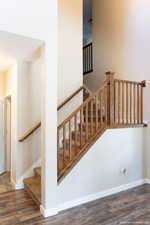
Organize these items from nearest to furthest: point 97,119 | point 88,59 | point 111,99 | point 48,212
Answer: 1. point 48,212
2. point 97,119
3. point 111,99
4. point 88,59

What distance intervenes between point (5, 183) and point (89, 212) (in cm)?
201

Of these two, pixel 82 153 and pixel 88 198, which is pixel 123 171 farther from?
pixel 82 153

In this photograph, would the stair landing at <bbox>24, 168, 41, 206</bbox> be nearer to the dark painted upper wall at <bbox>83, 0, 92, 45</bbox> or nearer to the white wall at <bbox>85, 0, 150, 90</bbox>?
the white wall at <bbox>85, 0, 150, 90</bbox>

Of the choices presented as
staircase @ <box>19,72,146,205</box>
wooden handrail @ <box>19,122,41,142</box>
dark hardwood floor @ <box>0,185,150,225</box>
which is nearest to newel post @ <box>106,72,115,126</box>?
staircase @ <box>19,72,146,205</box>

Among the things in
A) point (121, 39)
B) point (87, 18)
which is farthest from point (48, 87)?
point (87, 18)

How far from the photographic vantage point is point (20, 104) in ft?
11.6

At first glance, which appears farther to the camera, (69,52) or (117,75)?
(117,75)

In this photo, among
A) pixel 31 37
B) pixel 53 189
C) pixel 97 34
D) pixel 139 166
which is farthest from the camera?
pixel 97 34

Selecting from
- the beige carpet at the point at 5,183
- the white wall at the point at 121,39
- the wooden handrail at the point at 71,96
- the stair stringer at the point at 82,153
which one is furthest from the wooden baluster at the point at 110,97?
the beige carpet at the point at 5,183

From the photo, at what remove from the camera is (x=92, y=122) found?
→ 3.21m

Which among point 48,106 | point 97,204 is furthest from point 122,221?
point 48,106

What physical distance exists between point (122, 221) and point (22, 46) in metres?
2.91

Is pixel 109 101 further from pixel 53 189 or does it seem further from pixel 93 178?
pixel 53 189

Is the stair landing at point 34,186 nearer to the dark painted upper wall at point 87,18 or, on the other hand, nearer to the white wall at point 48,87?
the white wall at point 48,87
